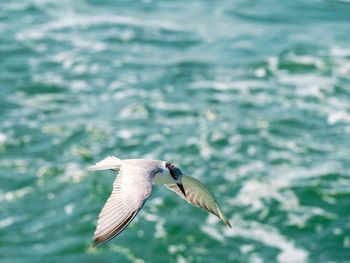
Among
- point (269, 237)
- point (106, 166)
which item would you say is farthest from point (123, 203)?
point (269, 237)

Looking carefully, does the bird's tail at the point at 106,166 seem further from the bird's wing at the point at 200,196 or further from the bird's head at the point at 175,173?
the bird's wing at the point at 200,196

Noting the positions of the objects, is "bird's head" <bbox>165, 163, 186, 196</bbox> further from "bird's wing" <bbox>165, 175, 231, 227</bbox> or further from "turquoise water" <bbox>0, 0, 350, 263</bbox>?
"turquoise water" <bbox>0, 0, 350, 263</bbox>

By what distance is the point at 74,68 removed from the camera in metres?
31.5

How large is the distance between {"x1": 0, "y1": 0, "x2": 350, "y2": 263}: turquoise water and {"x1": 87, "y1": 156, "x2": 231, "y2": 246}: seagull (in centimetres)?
1185

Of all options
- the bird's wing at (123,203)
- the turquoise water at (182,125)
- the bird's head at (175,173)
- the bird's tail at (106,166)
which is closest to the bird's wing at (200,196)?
the bird's head at (175,173)

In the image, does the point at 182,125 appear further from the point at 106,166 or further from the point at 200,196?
the point at 106,166

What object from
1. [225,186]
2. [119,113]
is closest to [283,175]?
[225,186]

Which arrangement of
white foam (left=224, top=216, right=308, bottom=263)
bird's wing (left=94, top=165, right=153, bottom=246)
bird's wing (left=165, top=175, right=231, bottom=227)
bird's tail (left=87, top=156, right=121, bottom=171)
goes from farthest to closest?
1. white foam (left=224, top=216, right=308, bottom=263)
2. bird's wing (left=165, top=175, right=231, bottom=227)
3. bird's tail (left=87, top=156, right=121, bottom=171)
4. bird's wing (left=94, top=165, right=153, bottom=246)

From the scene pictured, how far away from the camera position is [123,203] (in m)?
8.43

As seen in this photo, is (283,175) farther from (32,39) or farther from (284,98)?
(32,39)

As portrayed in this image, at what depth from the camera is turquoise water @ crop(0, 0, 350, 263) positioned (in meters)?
23.0

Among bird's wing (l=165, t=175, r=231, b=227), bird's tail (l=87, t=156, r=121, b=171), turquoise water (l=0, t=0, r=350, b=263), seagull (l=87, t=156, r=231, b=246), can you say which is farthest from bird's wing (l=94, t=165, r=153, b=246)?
turquoise water (l=0, t=0, r=350, b=263)

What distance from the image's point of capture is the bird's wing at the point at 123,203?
7.82 metres

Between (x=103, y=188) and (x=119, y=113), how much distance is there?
12.4ft
